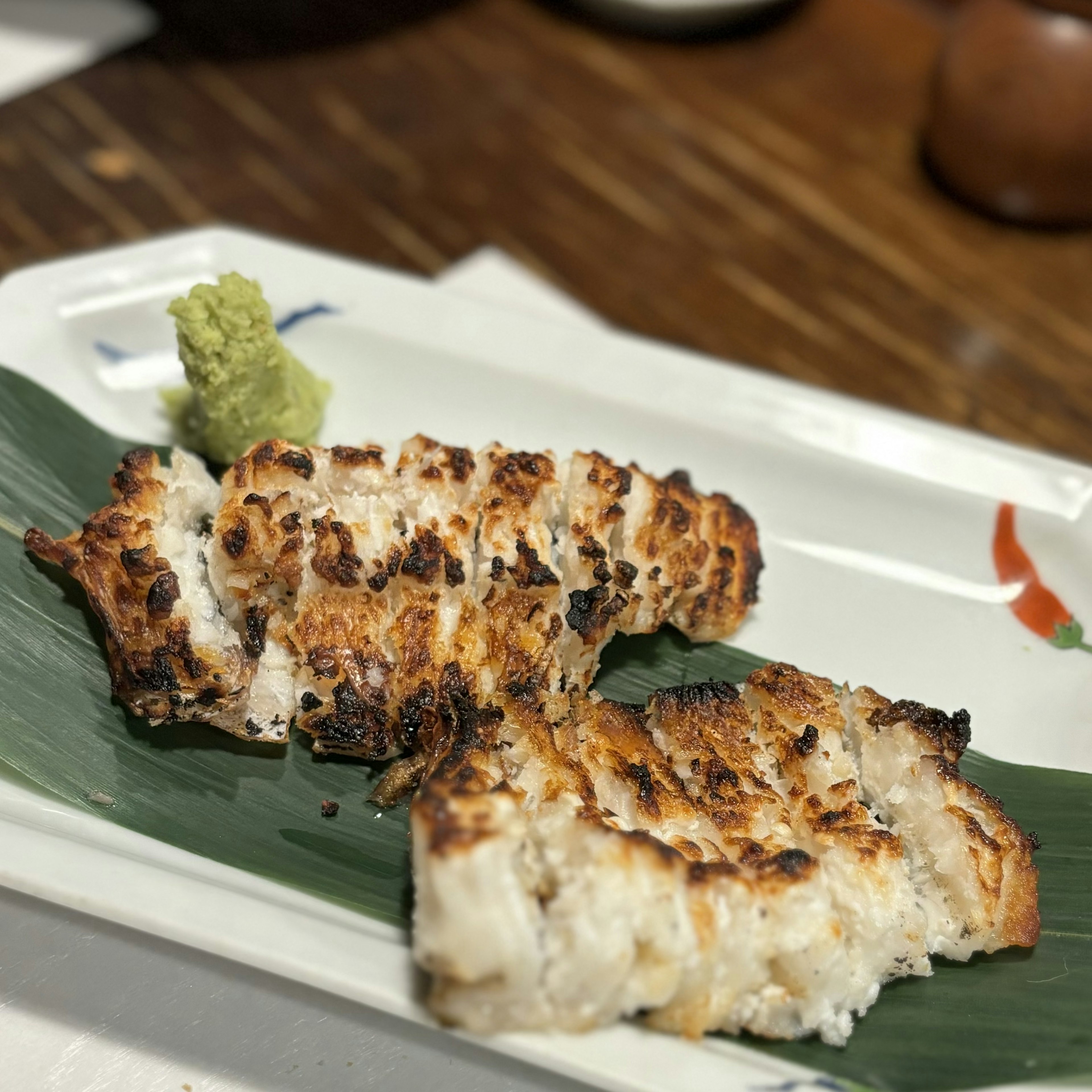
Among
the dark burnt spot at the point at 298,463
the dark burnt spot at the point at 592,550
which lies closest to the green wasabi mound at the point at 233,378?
the dark burnt spot at the point at 298,463

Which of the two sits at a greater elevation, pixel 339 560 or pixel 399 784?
pixel 339 560

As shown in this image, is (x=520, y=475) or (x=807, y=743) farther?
(x=520, y=475)

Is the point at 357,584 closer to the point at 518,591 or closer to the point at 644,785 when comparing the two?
the point at 518,591

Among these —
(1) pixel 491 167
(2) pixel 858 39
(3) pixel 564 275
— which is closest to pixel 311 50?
(1) pixel 491 167

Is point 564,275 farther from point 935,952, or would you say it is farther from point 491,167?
point 935,952

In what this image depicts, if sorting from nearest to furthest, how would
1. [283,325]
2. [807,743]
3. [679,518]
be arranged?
[807,743] → [679,518] → [283,325]

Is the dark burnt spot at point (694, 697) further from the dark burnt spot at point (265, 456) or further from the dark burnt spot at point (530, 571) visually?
the dark burnt spot at point (265, 456)

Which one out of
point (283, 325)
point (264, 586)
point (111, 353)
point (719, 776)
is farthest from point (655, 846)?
point (111, 353)
